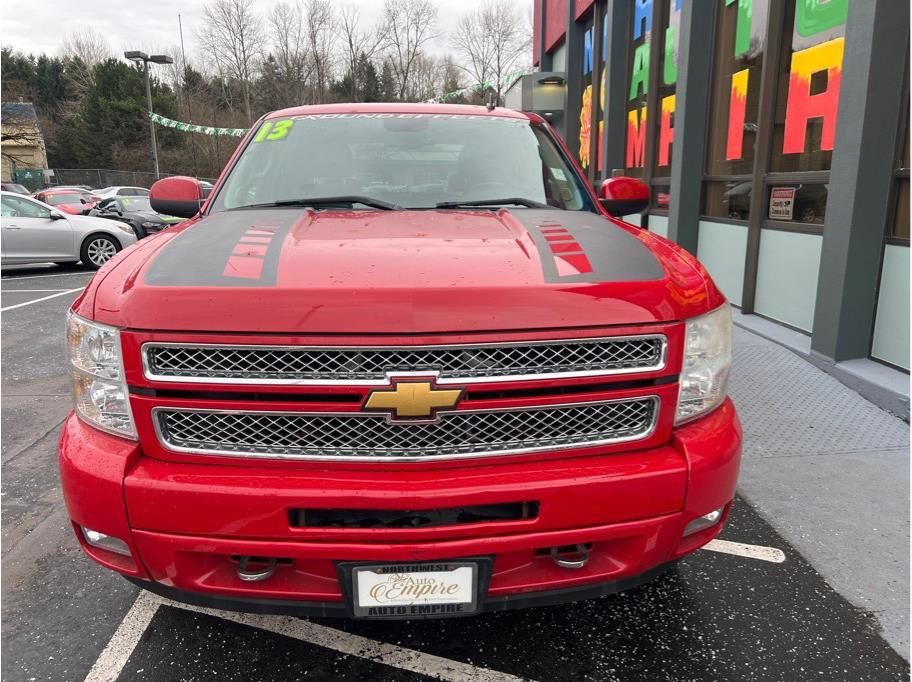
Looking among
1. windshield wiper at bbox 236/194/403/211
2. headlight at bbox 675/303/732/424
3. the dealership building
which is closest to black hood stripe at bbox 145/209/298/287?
windshield wiper at bbox 236/194/403/211

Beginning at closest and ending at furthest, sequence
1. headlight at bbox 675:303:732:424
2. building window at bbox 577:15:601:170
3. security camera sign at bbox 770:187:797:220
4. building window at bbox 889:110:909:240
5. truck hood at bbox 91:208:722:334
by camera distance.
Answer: truck hood at bbox 91:208:722:334, headlight at bbox 675:303:732:424, building window at bbox 889:110:909:240, security camera sign at bbox 770:187:797:220, building window at bbox 577:15:601:170

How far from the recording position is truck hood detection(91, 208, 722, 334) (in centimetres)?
173

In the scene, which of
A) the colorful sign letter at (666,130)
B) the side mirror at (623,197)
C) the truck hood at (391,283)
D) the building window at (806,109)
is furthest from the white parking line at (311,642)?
the colorful sign letter at (666,130)

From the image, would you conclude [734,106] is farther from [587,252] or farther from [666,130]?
[587,252]

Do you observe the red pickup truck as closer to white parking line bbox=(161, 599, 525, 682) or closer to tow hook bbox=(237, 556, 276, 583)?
tow hook bbox=(237, 556, 276, 583)

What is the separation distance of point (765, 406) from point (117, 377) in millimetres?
4016

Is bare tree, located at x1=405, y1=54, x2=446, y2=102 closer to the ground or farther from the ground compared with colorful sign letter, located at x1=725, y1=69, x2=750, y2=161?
farther from the ground

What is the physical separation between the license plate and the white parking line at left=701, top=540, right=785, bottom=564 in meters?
1.45

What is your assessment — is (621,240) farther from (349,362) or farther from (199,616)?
(199,616)

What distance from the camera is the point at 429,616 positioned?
1856mm

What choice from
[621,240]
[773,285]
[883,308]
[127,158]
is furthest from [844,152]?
[127,158]

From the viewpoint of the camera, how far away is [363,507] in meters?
1.75

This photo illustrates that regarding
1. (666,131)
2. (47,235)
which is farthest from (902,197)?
(47,235)

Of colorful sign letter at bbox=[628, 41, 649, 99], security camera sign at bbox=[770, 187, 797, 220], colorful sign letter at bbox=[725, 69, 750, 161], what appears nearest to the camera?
security camera sign at bbox=[770, 187, 797, 220]
